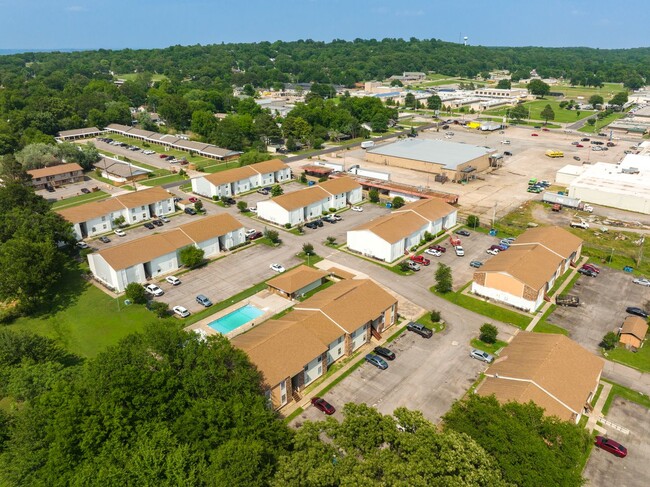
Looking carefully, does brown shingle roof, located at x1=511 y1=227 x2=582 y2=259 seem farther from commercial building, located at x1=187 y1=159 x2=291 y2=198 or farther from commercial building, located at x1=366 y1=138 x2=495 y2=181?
commercial building, located at x1=187 y1=159 x2=291 y2=198

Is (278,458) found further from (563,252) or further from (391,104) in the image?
(391,104)

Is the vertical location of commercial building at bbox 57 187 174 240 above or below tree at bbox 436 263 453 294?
above

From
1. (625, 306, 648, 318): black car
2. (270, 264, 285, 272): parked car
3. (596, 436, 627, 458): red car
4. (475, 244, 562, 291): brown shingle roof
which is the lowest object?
(596, 436, 627, 458): red car

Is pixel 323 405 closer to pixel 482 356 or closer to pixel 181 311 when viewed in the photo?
pixel 482 356

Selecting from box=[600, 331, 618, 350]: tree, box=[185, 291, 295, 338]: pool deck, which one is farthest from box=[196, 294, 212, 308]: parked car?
box=[600, 331, 618, 350]: tree

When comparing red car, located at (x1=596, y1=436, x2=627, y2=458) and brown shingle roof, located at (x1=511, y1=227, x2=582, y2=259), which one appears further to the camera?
brown shingle roof, located at (x1=511, y1=227, x2=582, y2=259)

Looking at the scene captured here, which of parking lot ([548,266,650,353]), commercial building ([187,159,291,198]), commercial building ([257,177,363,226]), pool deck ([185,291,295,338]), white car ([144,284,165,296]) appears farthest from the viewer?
commercial building ([187,159,291,198])

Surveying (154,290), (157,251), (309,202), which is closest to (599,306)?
(309,202)

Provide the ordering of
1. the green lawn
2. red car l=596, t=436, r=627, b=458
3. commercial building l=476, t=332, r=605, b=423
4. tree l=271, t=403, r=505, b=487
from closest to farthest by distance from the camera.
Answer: tree l=271, t=403, r=505, b=487, red car l=596, t=436, r=627, b=458, commercial building l=476, t=332, r=605, b=423, the green lawn

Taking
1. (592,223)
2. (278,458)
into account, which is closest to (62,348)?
(278,458)

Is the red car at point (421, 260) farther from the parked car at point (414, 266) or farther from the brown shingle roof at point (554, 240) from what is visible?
the brown shingle roof at point (554, 240)
